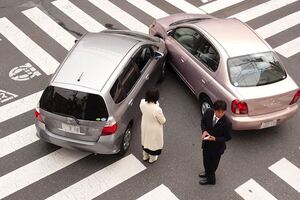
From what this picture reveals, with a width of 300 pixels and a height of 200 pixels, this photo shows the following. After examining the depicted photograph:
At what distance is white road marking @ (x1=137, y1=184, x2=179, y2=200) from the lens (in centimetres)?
748

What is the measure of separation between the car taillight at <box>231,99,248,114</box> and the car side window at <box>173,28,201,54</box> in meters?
1.80

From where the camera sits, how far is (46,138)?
7.96 m

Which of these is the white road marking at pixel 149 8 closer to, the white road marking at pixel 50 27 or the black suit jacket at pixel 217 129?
the white road marking at pixel 50 27

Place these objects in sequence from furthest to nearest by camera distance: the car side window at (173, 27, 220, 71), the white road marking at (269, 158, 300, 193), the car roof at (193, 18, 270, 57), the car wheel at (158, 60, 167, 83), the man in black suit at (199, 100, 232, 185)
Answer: the car wheel at (158, 60, 167, 83) → the car side window at (173, 27, 220, 71) → the car roof at (193, 18, 270, 57) → the white road marking at (269, 158, 300, 193) → the man in black suit at (199, 100, 232, 185)

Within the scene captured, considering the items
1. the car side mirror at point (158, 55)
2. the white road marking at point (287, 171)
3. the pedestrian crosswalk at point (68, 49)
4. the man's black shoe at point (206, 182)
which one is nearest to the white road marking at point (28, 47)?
the pedestrian crosswalk at point (68, 49)

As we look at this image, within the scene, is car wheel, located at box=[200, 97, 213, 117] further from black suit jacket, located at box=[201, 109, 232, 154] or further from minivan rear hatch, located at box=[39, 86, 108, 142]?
minivan rear hatch, located at box=[39, 86, 108, 142]

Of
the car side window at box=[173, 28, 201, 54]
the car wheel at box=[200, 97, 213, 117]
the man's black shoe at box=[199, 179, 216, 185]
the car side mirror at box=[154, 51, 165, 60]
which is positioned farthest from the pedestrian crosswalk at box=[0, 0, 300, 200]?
the car side window at box=[173, 28, 201, 54]

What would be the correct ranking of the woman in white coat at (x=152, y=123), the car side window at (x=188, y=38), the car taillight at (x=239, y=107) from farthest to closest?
1. the car side window at (x=188, y=38)
2. the car taillight at (x=239, y=107)
3. the woman in white coat at (x=152, y=123)

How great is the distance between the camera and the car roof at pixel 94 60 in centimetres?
762

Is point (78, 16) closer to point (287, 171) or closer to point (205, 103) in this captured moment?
point (205, 103)

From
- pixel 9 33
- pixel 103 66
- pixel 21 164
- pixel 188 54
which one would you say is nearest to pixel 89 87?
pixel 103 66

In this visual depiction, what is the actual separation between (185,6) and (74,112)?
7420 mm

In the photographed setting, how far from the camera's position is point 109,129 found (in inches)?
297

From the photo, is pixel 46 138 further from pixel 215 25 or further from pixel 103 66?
pixel 215 25
